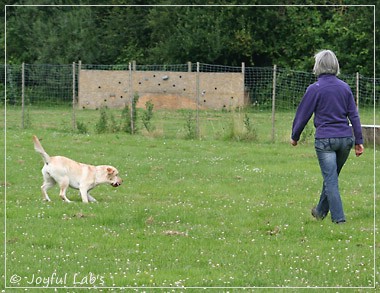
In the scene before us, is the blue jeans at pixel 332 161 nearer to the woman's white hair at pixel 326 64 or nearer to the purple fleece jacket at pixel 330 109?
the purple fleece jacket at pixel 330 109

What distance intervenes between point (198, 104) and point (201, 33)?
16.7 metres

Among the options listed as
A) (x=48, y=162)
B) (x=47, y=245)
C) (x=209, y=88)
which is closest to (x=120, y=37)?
(x=209, y=88)

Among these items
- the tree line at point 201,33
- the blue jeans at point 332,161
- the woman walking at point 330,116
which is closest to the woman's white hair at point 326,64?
the woman walking at point 330,116

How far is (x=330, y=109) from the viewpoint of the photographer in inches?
409

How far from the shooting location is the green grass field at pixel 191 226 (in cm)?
805

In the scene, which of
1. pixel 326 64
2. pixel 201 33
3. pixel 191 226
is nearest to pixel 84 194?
pixel 191 226

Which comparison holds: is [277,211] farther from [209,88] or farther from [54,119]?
[209,88]

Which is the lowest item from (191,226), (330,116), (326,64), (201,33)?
(191,226)

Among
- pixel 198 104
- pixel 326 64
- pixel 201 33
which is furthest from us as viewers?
pixel 201 33

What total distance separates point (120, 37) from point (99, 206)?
33425 mm

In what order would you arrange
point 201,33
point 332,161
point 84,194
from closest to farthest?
point 332,161, point 84,194, point 201,33

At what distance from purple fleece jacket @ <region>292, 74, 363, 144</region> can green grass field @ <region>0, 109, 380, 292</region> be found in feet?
3.98

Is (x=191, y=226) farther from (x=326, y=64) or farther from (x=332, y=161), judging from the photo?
(x=326, y=64)

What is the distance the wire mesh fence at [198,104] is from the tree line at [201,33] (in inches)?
59.4
